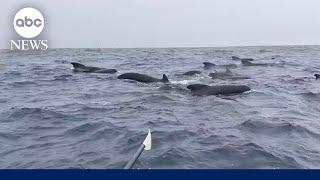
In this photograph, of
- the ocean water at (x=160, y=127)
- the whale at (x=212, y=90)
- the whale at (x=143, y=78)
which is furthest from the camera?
the whale at (x=143, y=78)

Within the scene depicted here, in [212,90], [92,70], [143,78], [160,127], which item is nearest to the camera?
[160,127]

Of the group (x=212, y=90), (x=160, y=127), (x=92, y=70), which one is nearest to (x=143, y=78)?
(x=212, y=90)

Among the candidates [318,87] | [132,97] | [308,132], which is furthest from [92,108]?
[318,87]

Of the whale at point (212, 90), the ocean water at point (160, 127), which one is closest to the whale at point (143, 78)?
the ocean water at point (160, 127)

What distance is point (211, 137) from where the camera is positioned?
1112 centimetres

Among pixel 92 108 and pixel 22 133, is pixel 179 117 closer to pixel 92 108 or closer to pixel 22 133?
pixel 92 108

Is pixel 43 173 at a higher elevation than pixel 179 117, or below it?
higher

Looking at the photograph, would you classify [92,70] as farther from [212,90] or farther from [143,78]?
[212,90]

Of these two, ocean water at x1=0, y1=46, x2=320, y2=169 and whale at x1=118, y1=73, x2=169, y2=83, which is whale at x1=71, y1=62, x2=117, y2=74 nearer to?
whale at x1=118, y1=73, x2=169, y2=83

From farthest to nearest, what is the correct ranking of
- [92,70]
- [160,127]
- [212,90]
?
[92,70] → [212,90] → [160,127]

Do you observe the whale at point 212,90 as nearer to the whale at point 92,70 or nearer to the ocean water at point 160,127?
the ocean water at point 160,127

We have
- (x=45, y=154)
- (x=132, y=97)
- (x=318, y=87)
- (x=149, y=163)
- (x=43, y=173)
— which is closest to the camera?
(x=43, y=173)

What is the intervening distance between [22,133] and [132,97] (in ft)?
23.4

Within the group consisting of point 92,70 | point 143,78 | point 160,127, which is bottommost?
point 92,70
